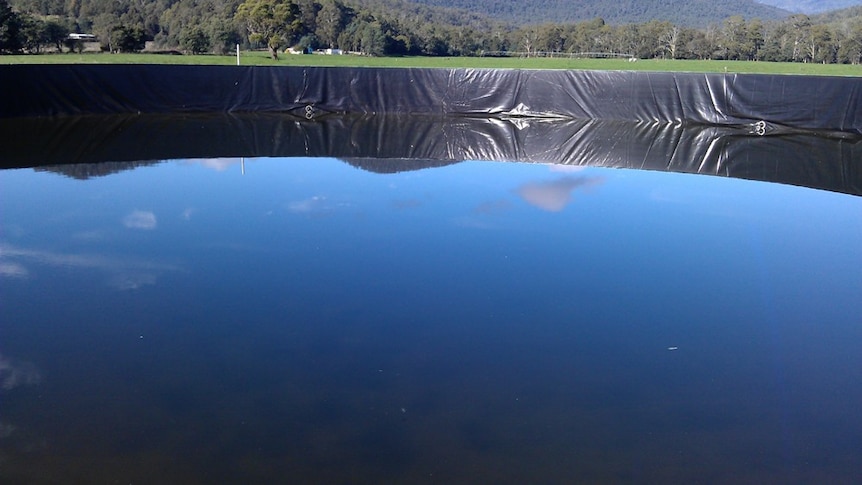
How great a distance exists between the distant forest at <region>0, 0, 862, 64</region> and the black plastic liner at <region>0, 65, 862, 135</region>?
2806 centimetres

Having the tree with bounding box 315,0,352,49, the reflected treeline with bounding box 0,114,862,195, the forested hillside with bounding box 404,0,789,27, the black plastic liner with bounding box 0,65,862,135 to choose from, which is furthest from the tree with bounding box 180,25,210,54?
the forested hillside with bounding box 404,0,789,27

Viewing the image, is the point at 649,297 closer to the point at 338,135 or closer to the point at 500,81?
the point at 338,135

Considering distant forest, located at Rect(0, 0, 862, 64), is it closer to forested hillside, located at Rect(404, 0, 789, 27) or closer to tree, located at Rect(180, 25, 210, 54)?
tree, located at Rect(180, 25, 210, 54)

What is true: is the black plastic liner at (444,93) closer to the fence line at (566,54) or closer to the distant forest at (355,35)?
the distant forest at (355,35)

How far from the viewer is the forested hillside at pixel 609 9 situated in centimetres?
18288

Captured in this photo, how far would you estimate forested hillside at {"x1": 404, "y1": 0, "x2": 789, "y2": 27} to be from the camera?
182875 mm

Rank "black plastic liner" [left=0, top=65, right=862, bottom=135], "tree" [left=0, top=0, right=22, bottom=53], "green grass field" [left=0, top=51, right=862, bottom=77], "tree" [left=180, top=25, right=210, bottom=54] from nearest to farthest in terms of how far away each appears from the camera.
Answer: "black plastic liner" [left=0, top=65, right=862, bottom=135] → "green grass field" [left=0, top=51, right=862, bottom=77] → "tree" [left=0, top=0, right=22, bottom=53] → "tree" [left=180, top=25, right=210, bottom=54]

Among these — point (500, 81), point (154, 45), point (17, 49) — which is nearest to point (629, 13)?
point (154, 45)

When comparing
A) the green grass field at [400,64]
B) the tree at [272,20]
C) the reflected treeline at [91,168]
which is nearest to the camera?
the reflected treeline at [91,168]

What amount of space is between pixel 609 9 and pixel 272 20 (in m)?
148

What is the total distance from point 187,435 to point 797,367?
362 cm

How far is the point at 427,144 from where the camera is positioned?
44.1ft

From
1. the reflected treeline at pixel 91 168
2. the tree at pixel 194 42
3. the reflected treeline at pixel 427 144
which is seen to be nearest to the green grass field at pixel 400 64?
the tree at pixel 194 42

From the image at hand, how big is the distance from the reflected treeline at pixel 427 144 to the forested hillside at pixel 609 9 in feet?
560
